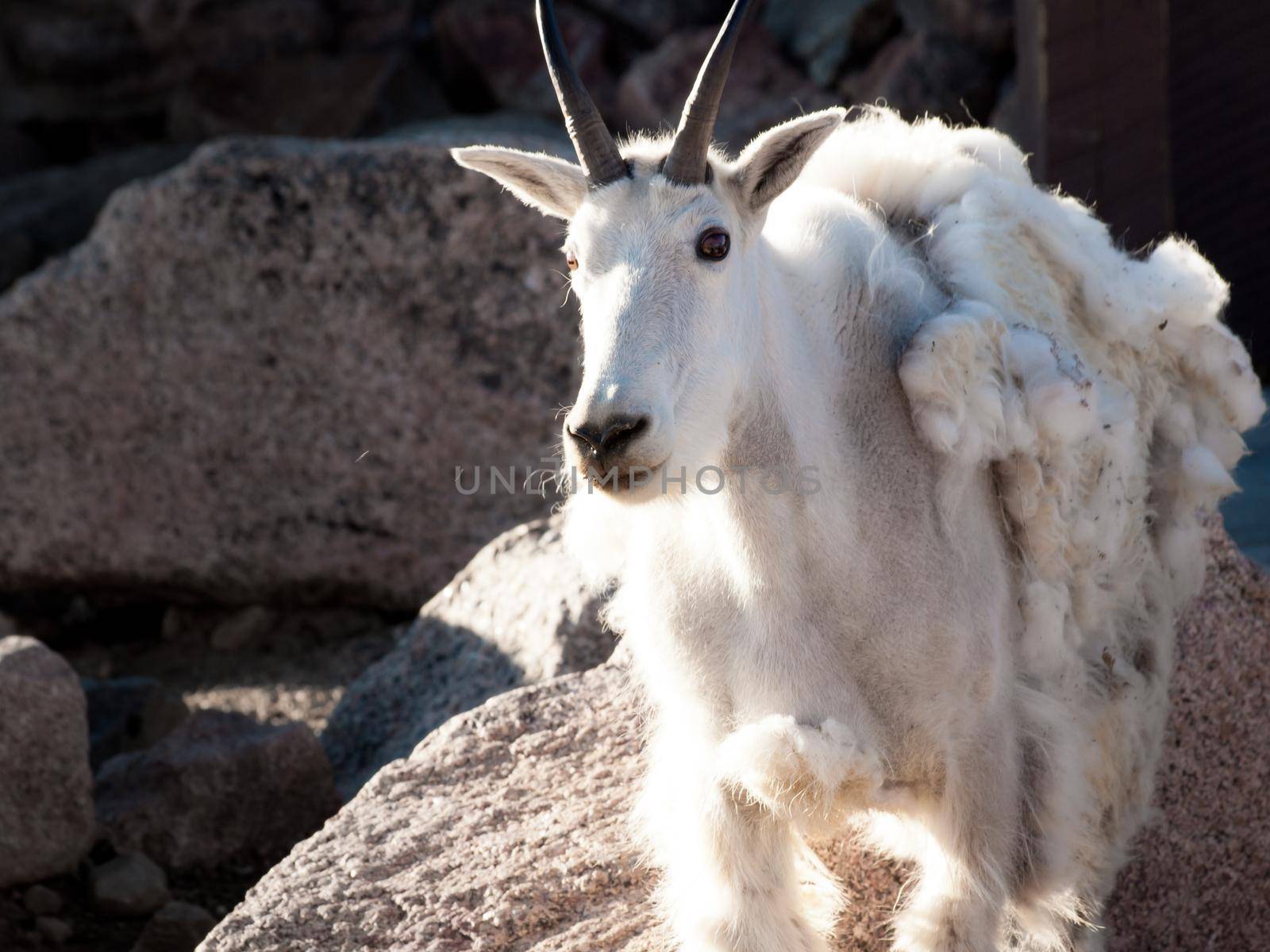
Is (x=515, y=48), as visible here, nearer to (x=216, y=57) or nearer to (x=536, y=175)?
(x=216, y=57)

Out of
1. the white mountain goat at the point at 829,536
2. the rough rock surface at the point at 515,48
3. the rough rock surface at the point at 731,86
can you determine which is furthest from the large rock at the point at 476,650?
the rough rock surface at the point at 515,48

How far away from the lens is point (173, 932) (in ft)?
13.2

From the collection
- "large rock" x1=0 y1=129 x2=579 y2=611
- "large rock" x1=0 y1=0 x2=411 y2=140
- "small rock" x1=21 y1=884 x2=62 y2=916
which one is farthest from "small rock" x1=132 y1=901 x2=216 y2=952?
"large rock" x1=0 y1=0 x2=411 y2=140

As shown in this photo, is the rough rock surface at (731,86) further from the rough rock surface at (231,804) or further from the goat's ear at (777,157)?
the goat's ear at (777,157)

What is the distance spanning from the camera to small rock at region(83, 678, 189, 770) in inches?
202

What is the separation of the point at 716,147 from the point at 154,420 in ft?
11.8

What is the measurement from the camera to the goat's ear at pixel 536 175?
2.88m

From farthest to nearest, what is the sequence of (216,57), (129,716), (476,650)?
(216,57) < (129,716) < (476,650)

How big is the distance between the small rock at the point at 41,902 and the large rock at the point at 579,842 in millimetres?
1288

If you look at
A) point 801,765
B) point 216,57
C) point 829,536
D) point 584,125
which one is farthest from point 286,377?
point 216,57

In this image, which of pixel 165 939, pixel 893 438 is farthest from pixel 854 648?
pixel 165 939

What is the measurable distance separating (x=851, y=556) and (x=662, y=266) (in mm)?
621

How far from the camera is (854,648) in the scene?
9.00 ft

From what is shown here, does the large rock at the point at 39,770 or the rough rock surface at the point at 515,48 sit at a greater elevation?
the rough rock surface at the point at 515,48
